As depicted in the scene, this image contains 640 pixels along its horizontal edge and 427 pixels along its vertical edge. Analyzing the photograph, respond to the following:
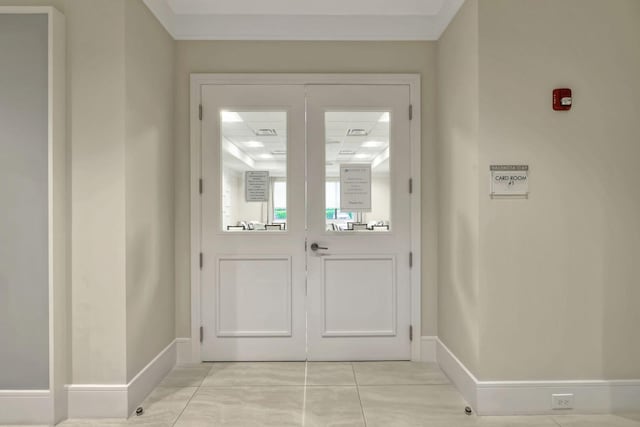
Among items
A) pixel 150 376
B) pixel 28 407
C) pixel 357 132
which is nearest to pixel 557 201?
pixel 357 132

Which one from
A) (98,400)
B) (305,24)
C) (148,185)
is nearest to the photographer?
(98,400)

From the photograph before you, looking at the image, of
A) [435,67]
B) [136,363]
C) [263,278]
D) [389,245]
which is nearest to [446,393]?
[389,245]

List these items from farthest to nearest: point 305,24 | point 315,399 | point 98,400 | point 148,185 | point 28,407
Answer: point 305,24 → point 148,185 → point 315,399 → point 98,400 → point 28,407

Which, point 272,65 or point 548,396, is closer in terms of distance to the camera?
point 548,396

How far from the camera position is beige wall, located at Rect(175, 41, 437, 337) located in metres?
3.41

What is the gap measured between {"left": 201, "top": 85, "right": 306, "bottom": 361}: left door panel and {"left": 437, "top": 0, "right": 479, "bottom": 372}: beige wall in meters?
1.14

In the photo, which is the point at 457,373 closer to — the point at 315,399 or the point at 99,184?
the point at 315,399

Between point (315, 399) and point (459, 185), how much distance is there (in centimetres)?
178

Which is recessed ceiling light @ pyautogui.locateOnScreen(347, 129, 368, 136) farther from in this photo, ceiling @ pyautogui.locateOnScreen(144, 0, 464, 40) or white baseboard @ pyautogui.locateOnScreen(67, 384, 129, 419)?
white baseboard @ pyautogui.locateOnScreen(67, 384, 129, 419)

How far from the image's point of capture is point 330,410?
2605mm

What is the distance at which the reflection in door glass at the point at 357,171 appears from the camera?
340cm

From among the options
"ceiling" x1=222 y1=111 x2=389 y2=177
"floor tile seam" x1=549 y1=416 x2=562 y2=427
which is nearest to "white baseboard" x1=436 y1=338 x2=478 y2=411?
"floor tile seam" x1=549 y1=416 x2=562 y2=427

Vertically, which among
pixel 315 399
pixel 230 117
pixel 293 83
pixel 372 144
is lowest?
pixel 315 399

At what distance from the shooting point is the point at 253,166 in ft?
11.2
